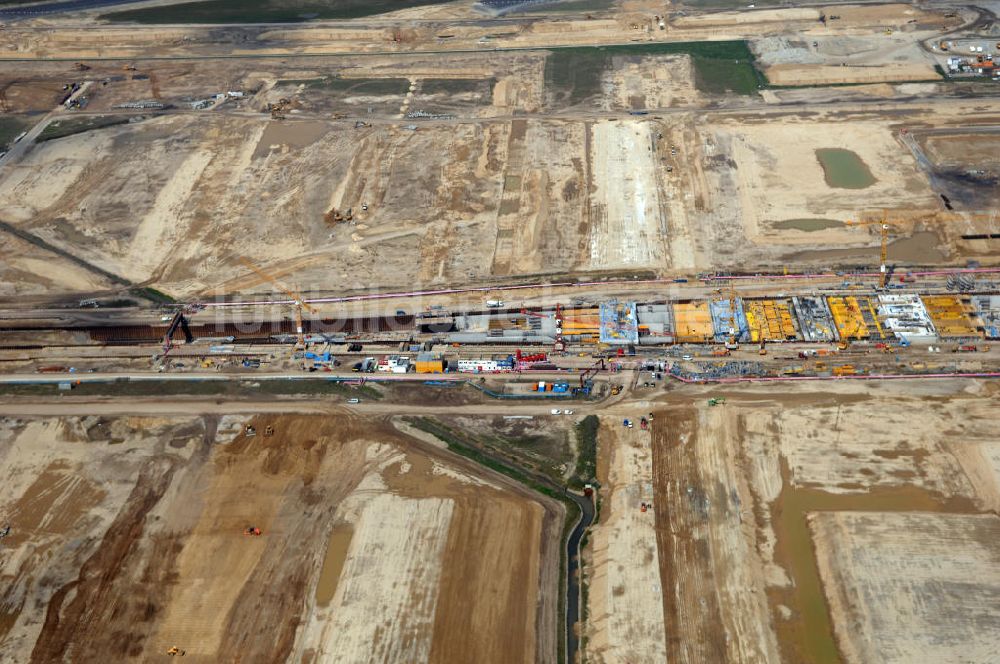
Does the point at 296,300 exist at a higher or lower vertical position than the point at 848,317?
lower

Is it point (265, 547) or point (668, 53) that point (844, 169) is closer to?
point (668, 53)

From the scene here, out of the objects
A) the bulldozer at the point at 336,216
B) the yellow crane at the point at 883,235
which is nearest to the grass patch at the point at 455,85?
the bulldozer at the point at 336,216

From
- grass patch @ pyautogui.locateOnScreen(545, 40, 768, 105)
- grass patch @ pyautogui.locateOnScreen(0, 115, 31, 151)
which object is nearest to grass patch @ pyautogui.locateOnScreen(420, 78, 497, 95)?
grass patch @ pyautogui.locateOnScreen(545, 40, 768, 105)

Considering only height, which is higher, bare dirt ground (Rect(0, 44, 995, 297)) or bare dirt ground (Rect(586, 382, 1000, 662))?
bare dirt ground (Rect(0, 44, 995, 297))

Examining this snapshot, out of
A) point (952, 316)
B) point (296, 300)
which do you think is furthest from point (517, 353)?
point (952, 316)

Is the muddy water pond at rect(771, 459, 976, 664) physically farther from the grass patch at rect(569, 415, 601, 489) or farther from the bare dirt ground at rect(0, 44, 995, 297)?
the bare dirt ground at rect(0, 44, 995, 297)

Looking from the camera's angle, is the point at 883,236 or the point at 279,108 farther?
the point at 279,108

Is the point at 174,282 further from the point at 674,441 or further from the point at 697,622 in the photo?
the point at 697,622
